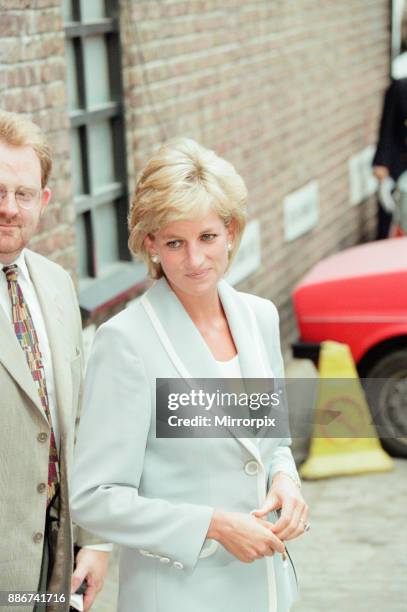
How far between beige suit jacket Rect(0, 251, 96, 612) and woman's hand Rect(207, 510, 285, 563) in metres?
0.58

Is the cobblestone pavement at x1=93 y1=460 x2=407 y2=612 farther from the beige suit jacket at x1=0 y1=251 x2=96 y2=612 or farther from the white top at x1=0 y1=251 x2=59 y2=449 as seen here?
the white top at x1=0 y1=251 x2=59 y2=449

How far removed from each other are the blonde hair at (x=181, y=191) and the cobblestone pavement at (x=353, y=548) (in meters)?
2.84

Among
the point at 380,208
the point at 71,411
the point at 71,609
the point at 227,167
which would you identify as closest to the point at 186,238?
the point at 227,167

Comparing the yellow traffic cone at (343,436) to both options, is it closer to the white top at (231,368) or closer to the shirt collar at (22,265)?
the shirt collar at (22,265)

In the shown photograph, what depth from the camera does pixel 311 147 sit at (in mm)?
10188

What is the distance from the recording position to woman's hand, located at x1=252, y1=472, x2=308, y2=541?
2.66 meters

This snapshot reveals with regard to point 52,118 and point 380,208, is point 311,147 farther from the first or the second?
point 52,118

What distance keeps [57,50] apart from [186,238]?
119 inches

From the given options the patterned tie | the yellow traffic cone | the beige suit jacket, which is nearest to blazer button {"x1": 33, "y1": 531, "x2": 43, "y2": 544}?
the beige suit jacket

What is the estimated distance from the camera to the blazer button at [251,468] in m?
2.74

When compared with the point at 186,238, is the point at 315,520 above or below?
below

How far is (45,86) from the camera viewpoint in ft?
17.7

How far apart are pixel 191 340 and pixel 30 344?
54cm

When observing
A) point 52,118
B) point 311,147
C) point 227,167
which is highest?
point 227,167
